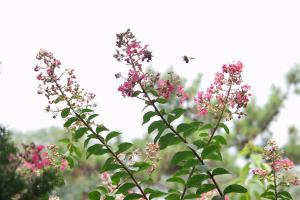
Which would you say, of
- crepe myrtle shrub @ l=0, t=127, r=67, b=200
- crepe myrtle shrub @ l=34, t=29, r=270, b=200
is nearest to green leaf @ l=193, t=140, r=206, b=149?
crepe myrtle shrub @ l=34, t=29, r=270, b=200

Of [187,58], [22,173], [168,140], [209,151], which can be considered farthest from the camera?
[187,58]

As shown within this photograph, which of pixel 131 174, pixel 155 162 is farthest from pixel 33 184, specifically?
pixel 155 162

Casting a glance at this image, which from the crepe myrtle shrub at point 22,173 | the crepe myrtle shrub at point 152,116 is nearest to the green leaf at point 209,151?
the crepe myrtle shrub at point 152,116

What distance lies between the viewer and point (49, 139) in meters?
12.7

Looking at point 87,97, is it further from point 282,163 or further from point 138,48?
point 282,163

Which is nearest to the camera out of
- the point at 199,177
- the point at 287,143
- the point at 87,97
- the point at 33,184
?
the point at 33,184

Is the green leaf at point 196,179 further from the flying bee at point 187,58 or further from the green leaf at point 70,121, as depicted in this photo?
the flying bee at point 187,58

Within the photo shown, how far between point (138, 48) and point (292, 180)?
739 millimetres

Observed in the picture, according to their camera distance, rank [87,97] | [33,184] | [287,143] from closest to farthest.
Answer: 1. [33,184]
2. [87,97]
3. [287,143]

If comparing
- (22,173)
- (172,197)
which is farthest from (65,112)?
(22,173)

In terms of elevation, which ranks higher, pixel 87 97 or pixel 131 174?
pixel 87 97

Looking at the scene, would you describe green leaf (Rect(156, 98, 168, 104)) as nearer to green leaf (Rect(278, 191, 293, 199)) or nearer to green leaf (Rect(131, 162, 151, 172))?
green leaf (Rect(131, 162, 151, 172))

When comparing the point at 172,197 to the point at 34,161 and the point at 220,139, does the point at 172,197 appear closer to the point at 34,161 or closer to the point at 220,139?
the point at 220,139

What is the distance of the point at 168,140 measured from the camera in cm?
196
